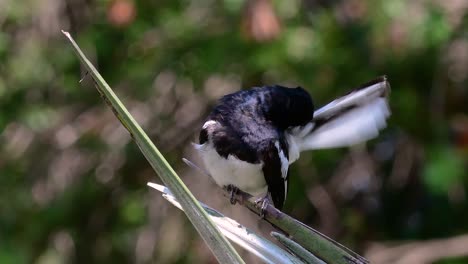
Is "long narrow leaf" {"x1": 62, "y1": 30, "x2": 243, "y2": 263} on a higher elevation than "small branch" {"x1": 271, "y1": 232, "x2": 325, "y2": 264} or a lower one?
higher

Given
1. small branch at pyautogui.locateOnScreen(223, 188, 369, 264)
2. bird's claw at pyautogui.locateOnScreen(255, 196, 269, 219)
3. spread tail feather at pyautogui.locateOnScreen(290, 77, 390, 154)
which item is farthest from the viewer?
spread tail feather at pyautogui.locateOnScreen(290, 77, 390, 154)

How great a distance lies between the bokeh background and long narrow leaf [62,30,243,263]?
228 cm

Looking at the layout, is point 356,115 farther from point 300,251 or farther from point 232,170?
point 300,251

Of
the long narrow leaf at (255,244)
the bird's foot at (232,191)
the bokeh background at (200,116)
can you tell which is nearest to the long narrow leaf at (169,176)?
the long narrow leaf at (255,244)

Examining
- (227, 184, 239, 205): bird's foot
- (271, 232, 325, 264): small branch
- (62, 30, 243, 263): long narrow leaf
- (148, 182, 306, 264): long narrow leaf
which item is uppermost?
(62, 30, 243, 263): long narrow leaf

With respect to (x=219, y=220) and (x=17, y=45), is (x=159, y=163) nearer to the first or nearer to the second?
(x=219, y=220)

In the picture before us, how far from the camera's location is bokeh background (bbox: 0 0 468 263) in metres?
3.62

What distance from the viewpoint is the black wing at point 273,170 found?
6.56 feet

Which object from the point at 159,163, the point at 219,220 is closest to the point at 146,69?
the point at 219,220

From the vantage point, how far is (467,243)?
3863mm

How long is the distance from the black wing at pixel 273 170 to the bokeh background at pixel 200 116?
56.6 inches

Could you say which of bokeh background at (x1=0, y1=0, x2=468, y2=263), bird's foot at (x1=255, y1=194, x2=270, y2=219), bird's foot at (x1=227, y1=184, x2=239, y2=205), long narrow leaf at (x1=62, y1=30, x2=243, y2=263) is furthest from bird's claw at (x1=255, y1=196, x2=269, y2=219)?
bokeh background at (x1=0, y1=0, x2=468, y2=263)

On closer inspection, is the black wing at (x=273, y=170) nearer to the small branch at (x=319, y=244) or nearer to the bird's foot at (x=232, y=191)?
the bird's foot at (x=232, y=191)

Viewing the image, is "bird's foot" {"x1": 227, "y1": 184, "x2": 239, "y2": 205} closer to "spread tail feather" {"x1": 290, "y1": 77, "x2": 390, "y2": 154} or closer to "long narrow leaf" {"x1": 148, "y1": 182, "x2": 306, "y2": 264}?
"spread tail feather" {"x1": 290, "y1": 77, "x2": 390, "y2": 154}
